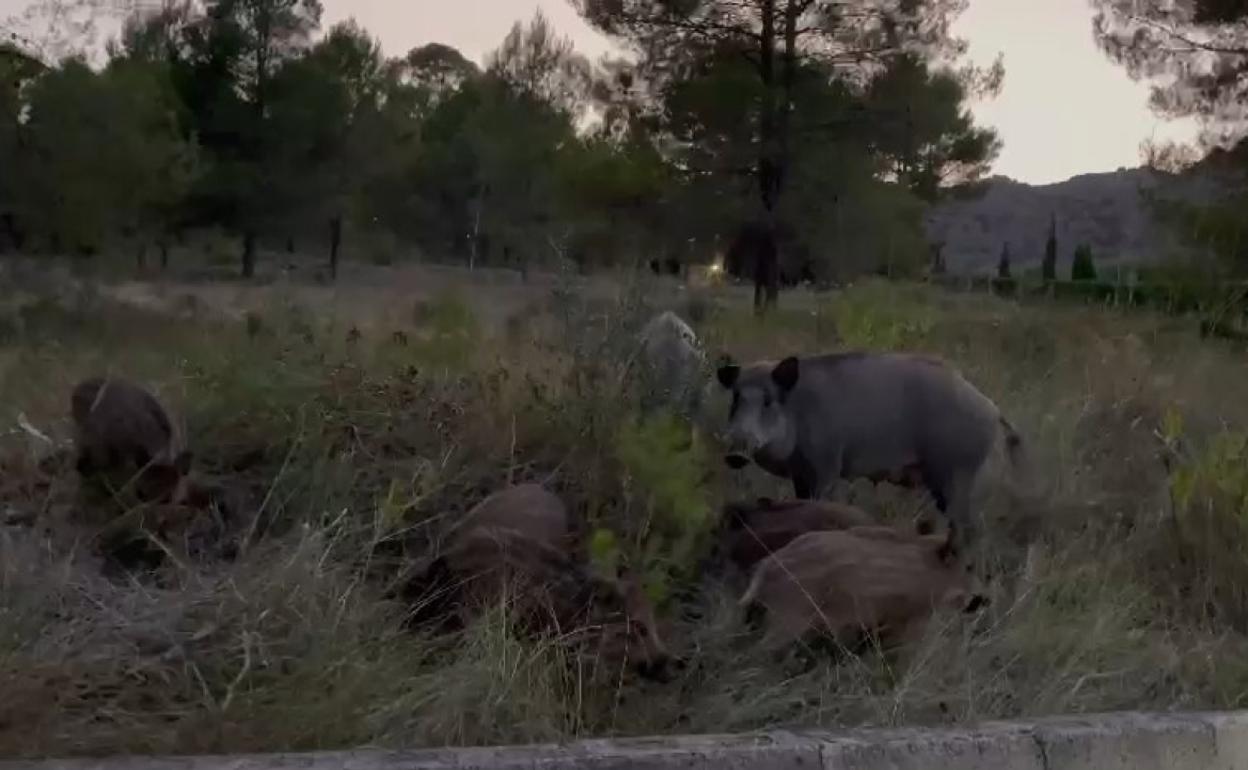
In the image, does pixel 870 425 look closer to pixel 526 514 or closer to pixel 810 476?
pixel 810 476

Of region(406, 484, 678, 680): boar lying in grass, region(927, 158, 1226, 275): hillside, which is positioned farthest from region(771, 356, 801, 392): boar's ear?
region(927, 158, 1226, 275): hillside

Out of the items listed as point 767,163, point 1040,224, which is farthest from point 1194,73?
point 1040,224

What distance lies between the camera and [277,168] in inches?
1291

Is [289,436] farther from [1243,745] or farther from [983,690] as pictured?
[1243,745]

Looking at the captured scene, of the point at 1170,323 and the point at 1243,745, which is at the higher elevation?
the point at 1170,323

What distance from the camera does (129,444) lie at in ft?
16.7

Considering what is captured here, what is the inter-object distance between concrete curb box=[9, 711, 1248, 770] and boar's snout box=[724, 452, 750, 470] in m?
2.25

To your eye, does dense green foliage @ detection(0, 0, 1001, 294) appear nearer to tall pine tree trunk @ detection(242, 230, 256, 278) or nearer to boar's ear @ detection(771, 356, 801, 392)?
tall pine tree trunk @ detection(242, 230, 256, 278)

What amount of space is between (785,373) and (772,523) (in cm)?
127

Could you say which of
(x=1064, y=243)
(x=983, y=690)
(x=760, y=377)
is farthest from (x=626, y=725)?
(x=1064, y=243)

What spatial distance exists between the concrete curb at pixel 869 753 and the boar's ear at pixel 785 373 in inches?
102

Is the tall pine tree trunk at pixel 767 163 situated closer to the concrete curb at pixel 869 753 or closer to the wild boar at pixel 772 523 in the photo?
the wild boar at pixel 772 523

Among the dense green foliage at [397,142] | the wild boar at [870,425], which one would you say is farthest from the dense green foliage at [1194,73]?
the wild boar at [870,425]

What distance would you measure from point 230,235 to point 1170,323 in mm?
24916
